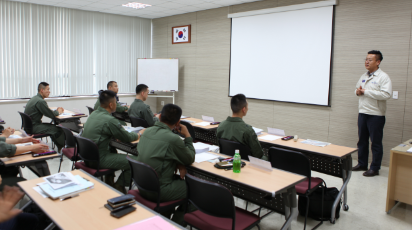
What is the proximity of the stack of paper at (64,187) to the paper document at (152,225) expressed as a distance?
57 centimetres

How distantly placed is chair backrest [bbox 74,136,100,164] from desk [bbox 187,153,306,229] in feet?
3.35

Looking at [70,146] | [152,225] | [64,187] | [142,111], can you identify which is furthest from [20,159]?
[142,111]

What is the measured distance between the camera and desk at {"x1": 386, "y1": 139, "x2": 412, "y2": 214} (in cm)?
316

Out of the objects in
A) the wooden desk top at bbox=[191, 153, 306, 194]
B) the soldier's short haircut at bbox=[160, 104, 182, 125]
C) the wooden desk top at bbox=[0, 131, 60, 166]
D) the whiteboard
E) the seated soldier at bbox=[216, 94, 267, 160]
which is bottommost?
the wooden desk top at bbox=[0, 131, 60, 166]

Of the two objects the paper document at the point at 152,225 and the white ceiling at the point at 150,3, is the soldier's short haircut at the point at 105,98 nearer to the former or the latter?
the paper document at the point at 152,225

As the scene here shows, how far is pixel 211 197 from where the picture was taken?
1.92 metres

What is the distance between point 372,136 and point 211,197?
3.42 meters

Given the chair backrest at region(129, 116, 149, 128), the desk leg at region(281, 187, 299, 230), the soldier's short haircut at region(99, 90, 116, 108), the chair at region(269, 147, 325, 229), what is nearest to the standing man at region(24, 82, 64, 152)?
the chair backrest at region(129, 116, 149, 128)

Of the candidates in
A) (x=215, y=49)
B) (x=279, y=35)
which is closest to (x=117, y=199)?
(x=279, y=35)

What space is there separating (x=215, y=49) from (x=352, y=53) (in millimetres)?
3264

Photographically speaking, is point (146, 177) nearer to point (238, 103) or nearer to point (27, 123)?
point (238, 103)

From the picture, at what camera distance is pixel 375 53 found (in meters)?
4.24

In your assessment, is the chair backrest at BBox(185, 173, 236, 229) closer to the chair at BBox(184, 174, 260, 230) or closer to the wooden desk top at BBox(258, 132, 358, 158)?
the chair at BBox(184, 174, 260, 230)

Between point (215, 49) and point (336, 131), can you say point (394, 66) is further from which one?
point (215, 49)
